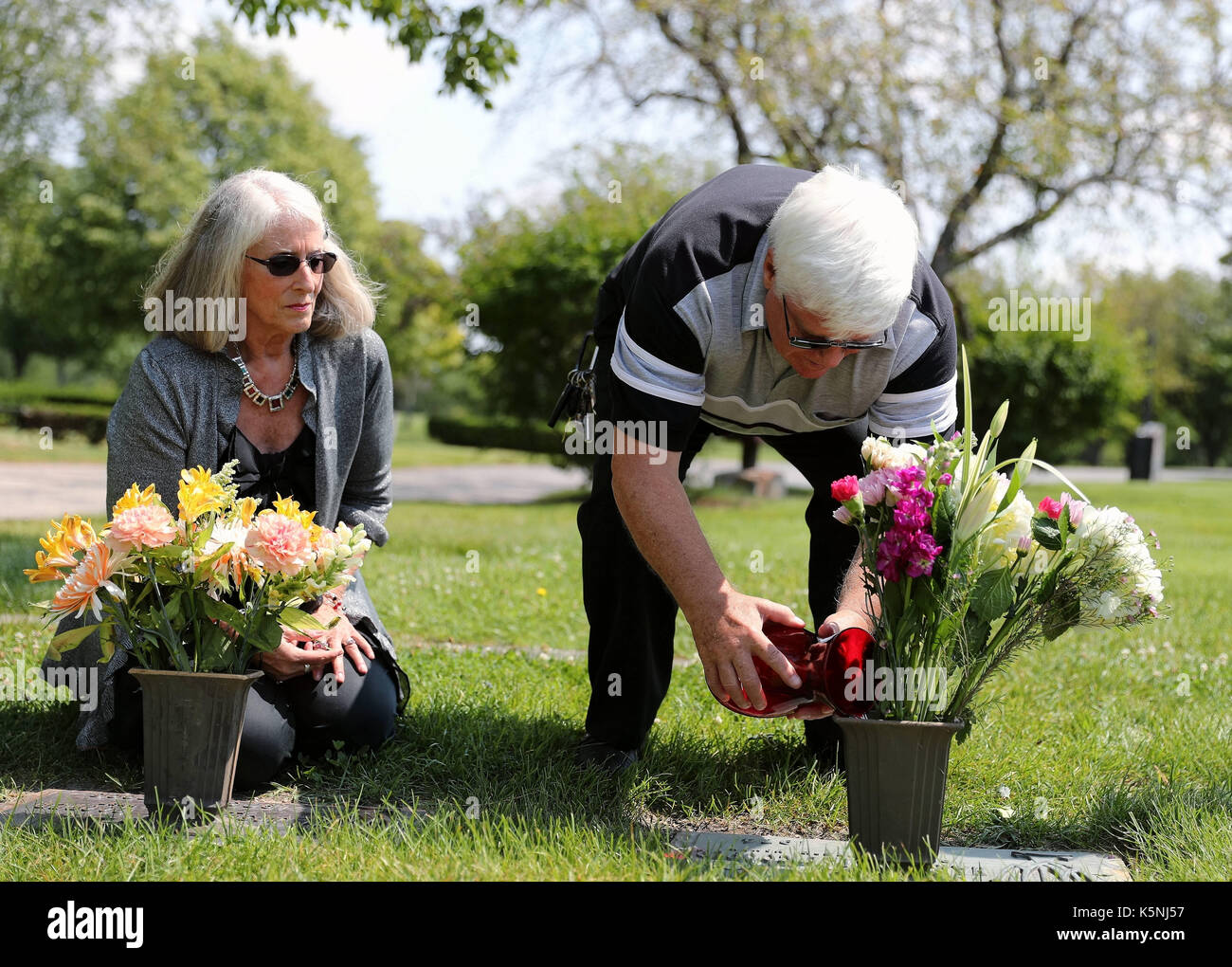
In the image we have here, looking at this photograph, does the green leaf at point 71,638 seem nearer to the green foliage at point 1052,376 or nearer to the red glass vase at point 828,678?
the red glass vase at point 828,678

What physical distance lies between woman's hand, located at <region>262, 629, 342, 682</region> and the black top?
447 mm

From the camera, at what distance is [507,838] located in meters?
2.47

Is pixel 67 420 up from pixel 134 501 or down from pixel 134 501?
up

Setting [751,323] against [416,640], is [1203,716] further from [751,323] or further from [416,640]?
[416,640]

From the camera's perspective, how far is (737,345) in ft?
8.58

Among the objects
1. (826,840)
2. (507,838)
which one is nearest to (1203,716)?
(826,840)

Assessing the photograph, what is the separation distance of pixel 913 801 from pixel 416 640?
3010 mm

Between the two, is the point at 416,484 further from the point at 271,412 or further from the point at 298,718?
the point at 298,718
